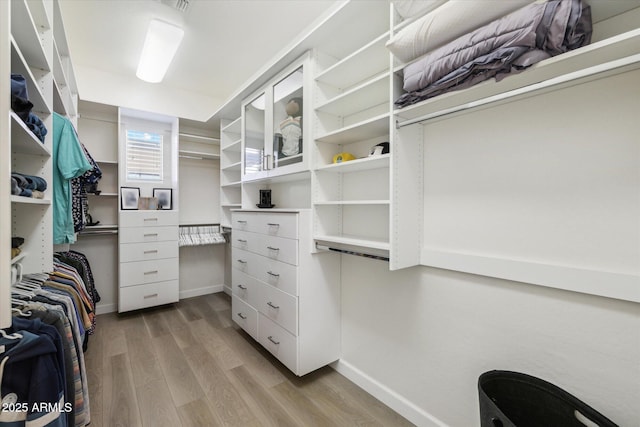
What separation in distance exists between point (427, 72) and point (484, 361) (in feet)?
4.41

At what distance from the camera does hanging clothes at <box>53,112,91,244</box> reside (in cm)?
162

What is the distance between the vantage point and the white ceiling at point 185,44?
2.05 m

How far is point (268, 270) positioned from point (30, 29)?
5.85 feet

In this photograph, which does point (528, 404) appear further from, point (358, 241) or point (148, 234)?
point (148, 234)

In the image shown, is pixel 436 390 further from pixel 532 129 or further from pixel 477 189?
pixel 532 129

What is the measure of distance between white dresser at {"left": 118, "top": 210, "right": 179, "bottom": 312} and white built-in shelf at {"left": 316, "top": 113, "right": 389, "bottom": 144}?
232 centimetres

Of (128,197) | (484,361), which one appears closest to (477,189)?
(484,361)

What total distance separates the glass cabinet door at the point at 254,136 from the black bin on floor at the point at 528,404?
208 cm

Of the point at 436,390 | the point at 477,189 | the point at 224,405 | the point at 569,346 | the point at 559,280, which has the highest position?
the point at 477,189

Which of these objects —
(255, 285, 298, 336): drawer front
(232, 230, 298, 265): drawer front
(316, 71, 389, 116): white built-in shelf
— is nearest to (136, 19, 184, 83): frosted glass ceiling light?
(316, 71, 389, 116): white built-in shelf

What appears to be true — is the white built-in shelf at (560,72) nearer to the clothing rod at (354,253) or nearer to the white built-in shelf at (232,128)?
the clothing rod at (354,253)

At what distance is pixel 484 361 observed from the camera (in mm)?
1276

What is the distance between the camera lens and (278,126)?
2.23 metres

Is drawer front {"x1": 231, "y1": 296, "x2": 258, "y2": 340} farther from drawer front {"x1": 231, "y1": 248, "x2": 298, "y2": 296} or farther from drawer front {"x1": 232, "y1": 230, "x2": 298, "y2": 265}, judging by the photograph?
drawer front {"x1": 232, "y1": 230, "x2": 298, "y2": 265}
